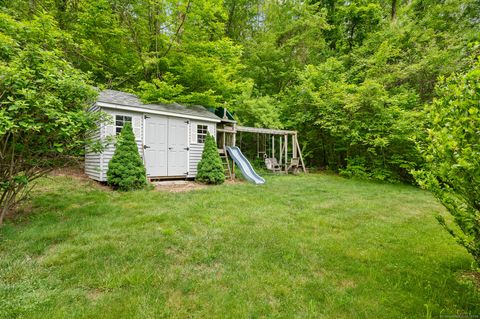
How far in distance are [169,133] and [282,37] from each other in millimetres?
12024

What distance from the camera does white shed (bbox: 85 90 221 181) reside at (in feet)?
22.6

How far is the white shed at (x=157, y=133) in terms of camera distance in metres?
6.88

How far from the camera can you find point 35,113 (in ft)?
10.9

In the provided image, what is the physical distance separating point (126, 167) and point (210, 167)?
2676 mm

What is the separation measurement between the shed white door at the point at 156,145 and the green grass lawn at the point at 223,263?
106 inches

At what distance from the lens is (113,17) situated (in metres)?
9.93

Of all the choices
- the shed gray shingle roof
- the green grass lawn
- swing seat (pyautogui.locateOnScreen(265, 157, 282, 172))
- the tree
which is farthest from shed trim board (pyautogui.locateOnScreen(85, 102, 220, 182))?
swing seat (pyautogui.locateOnScreen(265, 157, 282, 172))

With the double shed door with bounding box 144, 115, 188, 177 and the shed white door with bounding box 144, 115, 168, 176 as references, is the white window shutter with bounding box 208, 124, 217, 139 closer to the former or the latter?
the double shed door with bounding box 144, 115, 188, 177

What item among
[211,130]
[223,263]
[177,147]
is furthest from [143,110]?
[223,263]

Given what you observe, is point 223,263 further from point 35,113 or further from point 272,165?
point 272,165

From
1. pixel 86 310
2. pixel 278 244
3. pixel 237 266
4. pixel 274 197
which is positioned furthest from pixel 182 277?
pixel 274 197

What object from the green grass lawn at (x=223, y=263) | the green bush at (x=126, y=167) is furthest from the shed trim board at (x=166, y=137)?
the green grass lawn at (x=223, y=263)

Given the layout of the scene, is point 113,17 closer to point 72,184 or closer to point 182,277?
point 72,184

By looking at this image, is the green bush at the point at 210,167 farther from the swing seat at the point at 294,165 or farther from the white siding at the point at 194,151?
the swing seat at the point at 294,165
